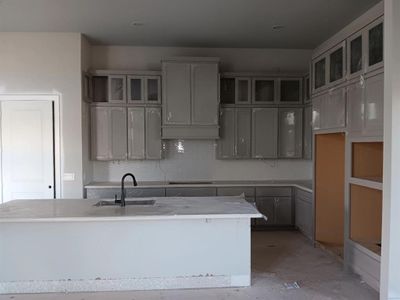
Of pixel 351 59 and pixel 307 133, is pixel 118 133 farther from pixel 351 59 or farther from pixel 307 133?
pixel 351 59

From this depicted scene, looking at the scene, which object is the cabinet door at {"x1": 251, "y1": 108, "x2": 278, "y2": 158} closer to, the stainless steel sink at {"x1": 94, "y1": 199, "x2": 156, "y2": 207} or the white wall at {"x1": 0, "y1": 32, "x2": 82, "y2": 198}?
the stainless steel sink at {"x1": 94, "y1": 199, "x2": 156, "y2": 207}

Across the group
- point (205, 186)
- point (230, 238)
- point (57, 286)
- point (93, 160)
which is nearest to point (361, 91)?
point (230, 238)

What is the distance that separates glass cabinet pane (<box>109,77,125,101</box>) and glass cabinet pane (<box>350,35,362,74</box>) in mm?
3223

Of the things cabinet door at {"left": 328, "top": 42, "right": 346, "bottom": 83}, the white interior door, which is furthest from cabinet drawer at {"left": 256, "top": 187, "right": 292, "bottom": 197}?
the white interior door

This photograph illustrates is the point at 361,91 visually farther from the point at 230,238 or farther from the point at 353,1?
the point at 230,238

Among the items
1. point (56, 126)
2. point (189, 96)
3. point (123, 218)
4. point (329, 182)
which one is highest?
point (189, 96)

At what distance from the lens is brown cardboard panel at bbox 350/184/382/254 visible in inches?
151

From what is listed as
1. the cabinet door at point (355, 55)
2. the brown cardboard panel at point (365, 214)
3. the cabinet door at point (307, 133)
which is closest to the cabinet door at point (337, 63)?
the cabinet door at point (355, 55)

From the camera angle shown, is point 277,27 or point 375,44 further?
point 277,27

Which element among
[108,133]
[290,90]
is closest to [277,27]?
[290,90]

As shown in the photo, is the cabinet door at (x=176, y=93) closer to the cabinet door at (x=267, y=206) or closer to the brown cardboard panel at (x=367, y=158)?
the cabinet door at (x=267, y=206)

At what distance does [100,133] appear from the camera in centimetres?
552

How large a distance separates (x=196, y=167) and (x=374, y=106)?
10.4ft

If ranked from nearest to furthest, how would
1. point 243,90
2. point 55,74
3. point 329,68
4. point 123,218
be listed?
point 123,218
point 329,68
point 55,74
point 243,90
